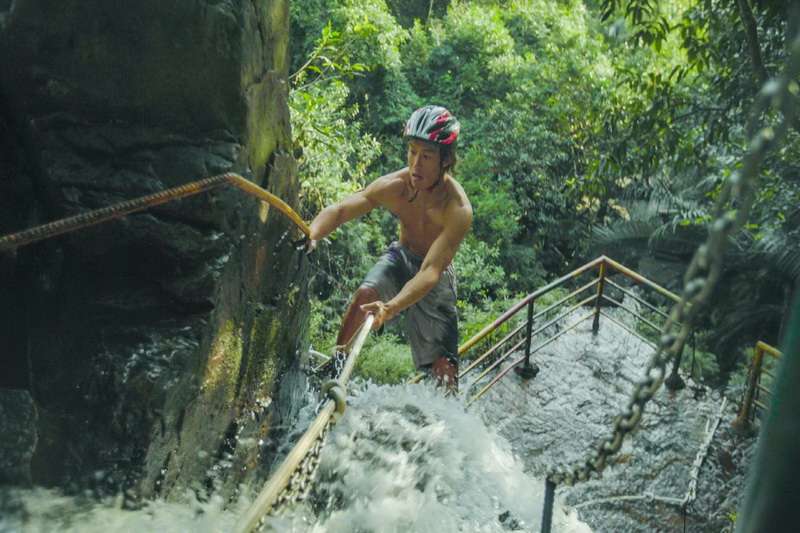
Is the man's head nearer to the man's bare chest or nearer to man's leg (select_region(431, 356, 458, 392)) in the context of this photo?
the man's bare chest

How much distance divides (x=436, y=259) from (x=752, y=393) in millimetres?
3698

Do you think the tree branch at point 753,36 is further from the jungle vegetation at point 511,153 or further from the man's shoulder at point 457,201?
the man's shoulder at point 457,201

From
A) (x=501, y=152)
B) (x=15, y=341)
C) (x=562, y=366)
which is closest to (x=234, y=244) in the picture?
(x=15, y=341)

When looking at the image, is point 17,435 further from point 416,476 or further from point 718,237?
point 718,237

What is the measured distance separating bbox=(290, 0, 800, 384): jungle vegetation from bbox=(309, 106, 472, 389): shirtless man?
8.51ft

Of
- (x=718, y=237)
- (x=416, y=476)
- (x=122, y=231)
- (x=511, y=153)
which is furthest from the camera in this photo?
(x=511, y=153)

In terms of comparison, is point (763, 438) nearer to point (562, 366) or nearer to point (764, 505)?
point (764, 505)

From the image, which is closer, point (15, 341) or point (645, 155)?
point (15, 341)

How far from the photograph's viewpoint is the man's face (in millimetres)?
4301

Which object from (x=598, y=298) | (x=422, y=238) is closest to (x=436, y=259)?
(x=422, y=238)

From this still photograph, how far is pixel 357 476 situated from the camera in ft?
11.3

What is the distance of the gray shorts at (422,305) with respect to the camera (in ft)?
15.3

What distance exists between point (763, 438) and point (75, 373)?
2.92 metres

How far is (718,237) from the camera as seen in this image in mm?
1079
